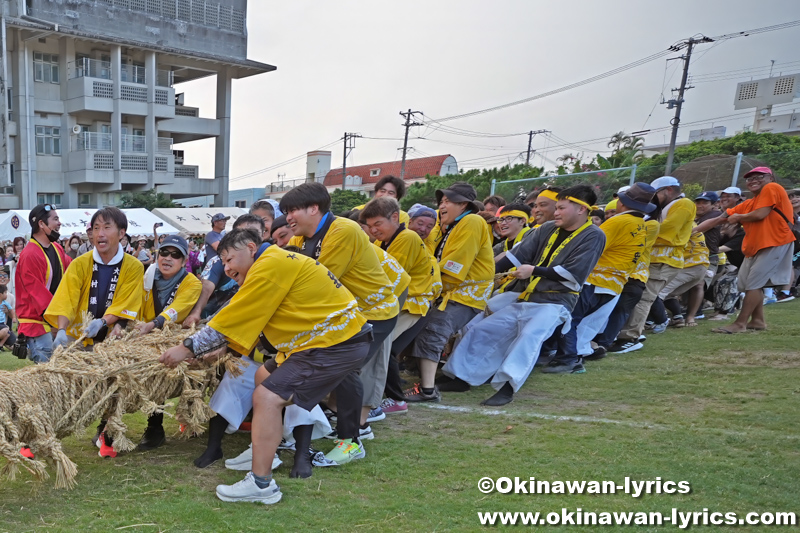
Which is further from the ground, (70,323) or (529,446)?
(70,323)

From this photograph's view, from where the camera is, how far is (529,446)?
4.49 meters

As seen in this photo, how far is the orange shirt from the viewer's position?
7637 mm

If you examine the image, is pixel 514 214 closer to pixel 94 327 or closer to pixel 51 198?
pixel 94 327

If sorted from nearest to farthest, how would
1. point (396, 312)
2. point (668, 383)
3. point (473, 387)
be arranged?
1. point (396, 312)
2. point (668, 383)
3. point (473, 387)

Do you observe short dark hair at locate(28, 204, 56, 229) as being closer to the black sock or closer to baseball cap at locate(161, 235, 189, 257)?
baseball cap at locate(161, 235, 189, 257)

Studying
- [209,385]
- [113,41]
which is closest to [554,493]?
[209,385]

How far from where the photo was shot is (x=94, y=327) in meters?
4.68

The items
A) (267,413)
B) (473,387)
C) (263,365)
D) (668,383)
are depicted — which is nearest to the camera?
(267,413)

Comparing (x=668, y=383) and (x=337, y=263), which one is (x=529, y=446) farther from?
(x=668, y=383)

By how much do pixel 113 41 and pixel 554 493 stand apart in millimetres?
40868

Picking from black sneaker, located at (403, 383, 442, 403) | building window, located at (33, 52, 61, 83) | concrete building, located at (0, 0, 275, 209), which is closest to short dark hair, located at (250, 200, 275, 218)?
black sneaker, located at (403, 383, 442, 403)

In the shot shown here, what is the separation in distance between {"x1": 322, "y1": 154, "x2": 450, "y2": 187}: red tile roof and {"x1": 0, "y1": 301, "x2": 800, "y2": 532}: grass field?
54.8m

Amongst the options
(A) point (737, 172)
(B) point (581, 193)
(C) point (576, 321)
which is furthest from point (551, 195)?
(A) point (737, 172)

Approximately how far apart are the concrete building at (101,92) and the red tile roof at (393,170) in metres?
24.6
